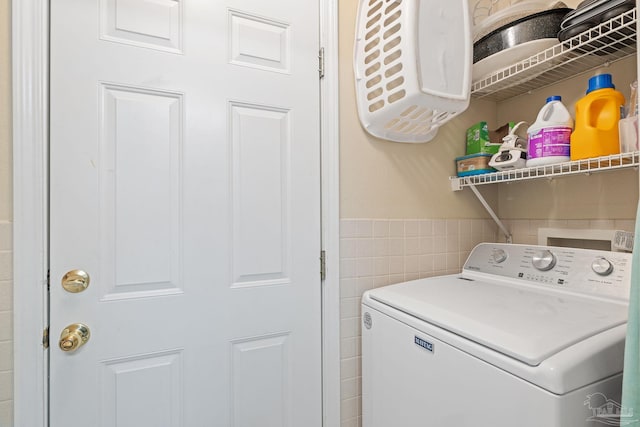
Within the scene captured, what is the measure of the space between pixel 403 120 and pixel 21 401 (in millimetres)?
1537

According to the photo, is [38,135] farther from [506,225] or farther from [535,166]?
[506,225]

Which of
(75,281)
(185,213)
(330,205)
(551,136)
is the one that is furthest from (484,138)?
(75,281)

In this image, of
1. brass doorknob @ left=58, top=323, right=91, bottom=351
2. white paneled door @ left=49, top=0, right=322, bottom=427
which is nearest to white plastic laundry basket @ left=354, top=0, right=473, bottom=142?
white paneled door @ left=49, top=0, right=322, bottom=427

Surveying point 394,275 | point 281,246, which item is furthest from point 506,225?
point 281,246

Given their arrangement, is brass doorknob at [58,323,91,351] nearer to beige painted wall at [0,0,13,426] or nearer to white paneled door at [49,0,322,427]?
white paneled door at [49,0,322,427]

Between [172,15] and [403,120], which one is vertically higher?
[172,15]

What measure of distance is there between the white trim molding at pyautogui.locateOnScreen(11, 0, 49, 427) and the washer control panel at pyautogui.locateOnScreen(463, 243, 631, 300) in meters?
1.57

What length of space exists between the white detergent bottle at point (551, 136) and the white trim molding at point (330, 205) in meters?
0.73

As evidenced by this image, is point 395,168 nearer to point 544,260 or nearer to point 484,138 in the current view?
point 484,138

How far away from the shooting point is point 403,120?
50.3 inches

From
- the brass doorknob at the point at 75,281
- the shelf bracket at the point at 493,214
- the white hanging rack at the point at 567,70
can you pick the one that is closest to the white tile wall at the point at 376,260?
the shelf bracket at the point at 493,214

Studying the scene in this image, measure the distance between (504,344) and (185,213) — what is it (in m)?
1.00

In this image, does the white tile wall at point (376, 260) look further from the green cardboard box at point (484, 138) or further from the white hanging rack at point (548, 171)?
the green cardboard box at point (484, 138)

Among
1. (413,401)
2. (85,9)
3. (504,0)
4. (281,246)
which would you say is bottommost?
(413,401)
